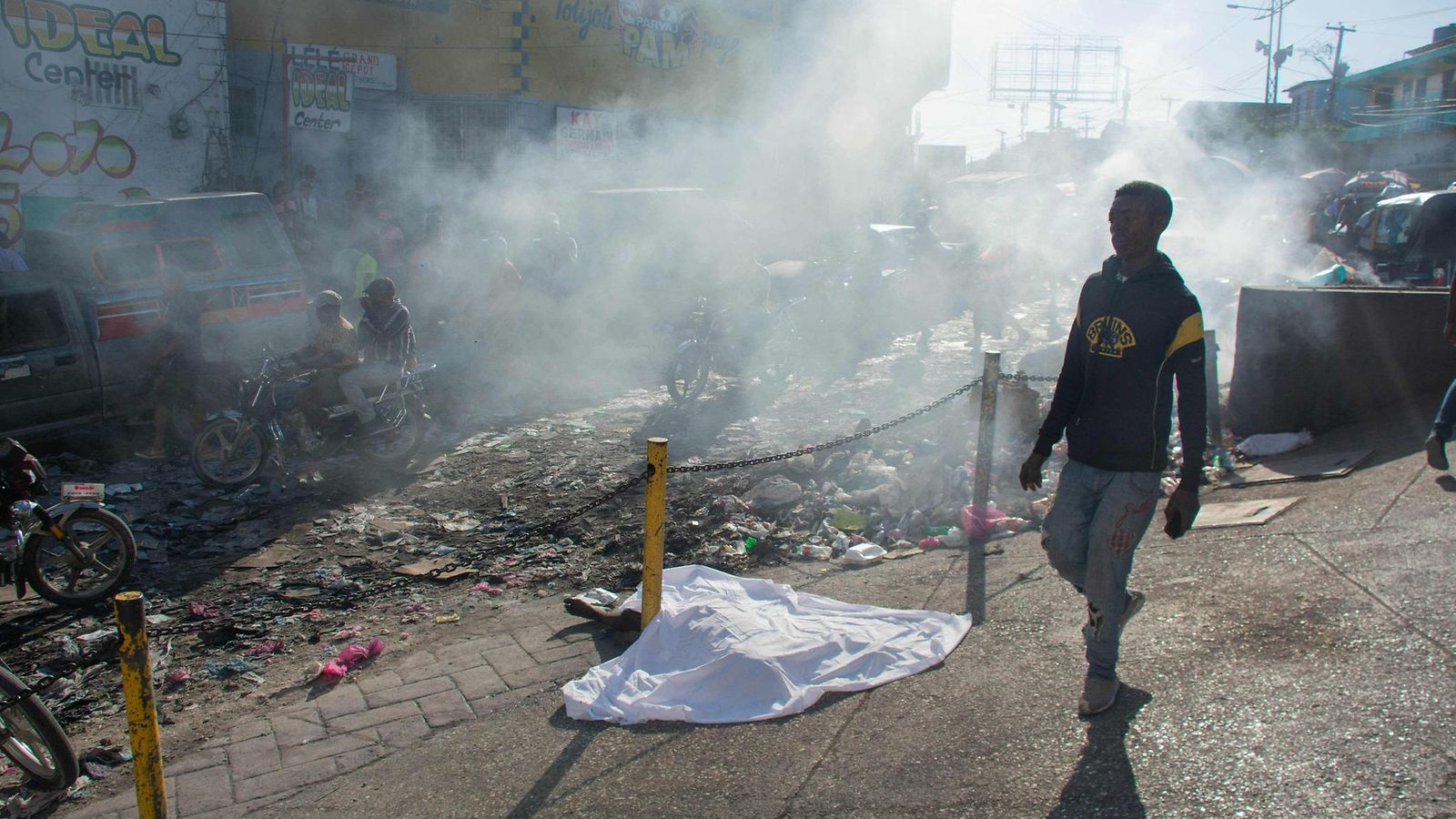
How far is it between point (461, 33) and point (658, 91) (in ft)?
17.2

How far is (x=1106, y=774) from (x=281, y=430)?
6.80 meters

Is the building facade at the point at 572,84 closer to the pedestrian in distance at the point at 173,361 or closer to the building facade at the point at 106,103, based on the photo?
the building facade at the point at 106,103

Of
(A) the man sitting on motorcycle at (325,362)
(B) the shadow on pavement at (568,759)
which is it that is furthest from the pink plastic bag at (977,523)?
(A) the man sitting on motorcycle at (325,362)

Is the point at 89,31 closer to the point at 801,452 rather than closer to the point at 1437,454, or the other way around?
the point at 801,452

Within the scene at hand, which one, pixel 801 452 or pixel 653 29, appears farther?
pixel 653 29

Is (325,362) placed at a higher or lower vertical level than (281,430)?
higher

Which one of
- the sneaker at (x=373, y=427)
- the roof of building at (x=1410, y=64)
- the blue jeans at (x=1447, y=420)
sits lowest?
the sneaker at (x=373, y=427)

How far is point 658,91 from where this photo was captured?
864 inches

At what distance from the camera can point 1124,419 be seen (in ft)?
10.5

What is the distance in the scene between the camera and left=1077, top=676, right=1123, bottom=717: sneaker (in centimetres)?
327

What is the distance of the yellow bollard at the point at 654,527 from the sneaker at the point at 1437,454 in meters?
3.93

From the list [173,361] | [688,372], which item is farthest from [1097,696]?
[173,361]

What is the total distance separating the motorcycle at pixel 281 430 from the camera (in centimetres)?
727

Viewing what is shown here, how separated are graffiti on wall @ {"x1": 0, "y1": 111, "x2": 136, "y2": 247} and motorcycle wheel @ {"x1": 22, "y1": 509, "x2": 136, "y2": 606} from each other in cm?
981
